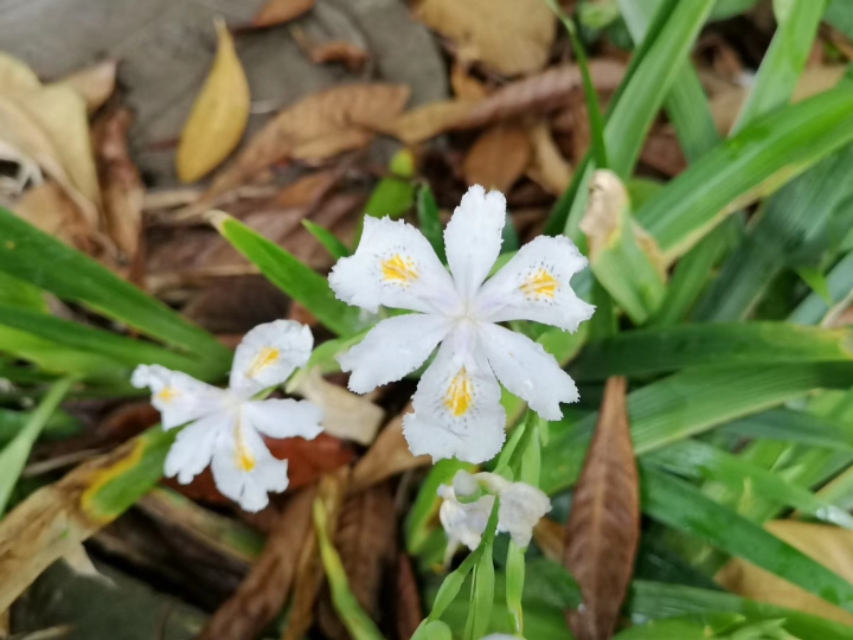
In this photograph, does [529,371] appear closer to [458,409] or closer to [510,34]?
[458,409]

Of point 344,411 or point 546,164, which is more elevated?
point 546,164

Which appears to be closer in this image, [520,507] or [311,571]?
[520,507]

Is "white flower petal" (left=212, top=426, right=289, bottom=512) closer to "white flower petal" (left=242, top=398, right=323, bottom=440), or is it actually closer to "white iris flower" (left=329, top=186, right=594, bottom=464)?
"white flower petal" (left=242, top=398, right=323, bottom=440)

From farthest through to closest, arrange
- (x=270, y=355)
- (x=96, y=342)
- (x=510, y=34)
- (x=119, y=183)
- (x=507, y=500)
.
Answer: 1. (x=510, y=34)
2. (x=119, y=183)
3. (x=96, y=342)
4. (x=270, y=355)
5. (x=507, y=500)

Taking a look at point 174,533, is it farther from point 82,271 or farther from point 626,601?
point 626,601

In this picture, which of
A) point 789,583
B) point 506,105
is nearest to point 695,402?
point 789,583

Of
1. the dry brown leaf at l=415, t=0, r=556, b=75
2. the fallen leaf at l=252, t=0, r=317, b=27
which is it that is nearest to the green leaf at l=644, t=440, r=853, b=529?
the dry brown leaf at l=415, t=0, r=556, b=75

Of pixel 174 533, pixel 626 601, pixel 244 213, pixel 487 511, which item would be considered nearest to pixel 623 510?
pixel 626 601
